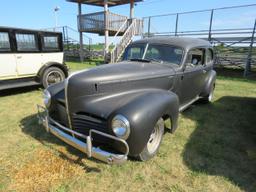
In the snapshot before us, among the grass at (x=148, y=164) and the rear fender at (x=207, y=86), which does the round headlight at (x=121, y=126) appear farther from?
the rear fender at (x=207, y=86)

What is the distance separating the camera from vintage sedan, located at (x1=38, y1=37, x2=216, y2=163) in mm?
2371

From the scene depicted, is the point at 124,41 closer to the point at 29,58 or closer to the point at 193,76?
the point at 29,58

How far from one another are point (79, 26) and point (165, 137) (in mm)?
14846

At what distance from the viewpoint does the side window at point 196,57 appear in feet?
Answer: 13.7

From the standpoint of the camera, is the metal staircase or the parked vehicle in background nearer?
the parked vehicle in background

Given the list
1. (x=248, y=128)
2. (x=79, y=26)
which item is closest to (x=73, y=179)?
(x=248, y=128)

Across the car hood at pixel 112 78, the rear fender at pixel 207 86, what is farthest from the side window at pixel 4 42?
the rear fender at pixel 207 86

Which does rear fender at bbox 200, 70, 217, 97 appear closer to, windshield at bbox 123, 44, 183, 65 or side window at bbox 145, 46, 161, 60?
windshield at bbox 123, 44, 183, 65

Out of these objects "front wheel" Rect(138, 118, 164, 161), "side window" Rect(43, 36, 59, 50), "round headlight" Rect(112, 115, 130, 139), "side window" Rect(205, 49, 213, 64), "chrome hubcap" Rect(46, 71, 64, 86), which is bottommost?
"front wheel" Rect(138, 118, 164, 161)

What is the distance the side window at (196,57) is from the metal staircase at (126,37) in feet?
27.4

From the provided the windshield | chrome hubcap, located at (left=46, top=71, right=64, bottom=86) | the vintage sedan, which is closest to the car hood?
the vintage sedan

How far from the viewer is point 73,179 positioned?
2.63 metres

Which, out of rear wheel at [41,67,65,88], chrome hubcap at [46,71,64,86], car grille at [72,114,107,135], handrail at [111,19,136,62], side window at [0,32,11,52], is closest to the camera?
car grille at [72,114,107,135]

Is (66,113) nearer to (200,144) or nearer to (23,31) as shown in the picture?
(200,144)
